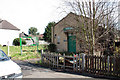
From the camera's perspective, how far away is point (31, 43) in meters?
17.2

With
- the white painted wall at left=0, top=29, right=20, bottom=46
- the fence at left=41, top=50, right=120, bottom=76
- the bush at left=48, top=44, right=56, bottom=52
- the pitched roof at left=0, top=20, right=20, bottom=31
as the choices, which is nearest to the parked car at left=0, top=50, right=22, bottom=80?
the fence at left=41, top=50, right=120, bottom=76

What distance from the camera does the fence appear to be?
6.83 m

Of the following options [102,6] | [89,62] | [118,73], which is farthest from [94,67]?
[102,6]

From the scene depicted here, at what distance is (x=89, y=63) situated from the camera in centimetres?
799

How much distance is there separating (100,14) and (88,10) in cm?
94

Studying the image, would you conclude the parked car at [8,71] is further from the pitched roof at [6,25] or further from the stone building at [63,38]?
the pitched roof at [6,25]

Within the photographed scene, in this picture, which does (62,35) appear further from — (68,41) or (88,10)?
(88,10)

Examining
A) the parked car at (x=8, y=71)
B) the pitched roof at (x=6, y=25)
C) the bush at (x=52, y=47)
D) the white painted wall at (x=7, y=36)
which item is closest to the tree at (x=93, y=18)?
the parked car at (x=8, y=71)

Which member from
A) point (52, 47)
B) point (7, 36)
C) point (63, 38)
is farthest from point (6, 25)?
point (63, 38)

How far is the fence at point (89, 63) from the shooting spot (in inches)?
269

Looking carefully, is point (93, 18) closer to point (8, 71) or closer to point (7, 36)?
point (8, 71)

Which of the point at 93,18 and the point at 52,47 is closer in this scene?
the point at 93,18

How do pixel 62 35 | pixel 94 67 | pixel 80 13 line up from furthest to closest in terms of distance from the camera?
pixel 62 35
pixel 80 13
pixel 94 67

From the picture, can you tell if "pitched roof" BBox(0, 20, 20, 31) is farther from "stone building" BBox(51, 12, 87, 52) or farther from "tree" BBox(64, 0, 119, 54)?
"tree" BBox(64, 0, 119, 54)
